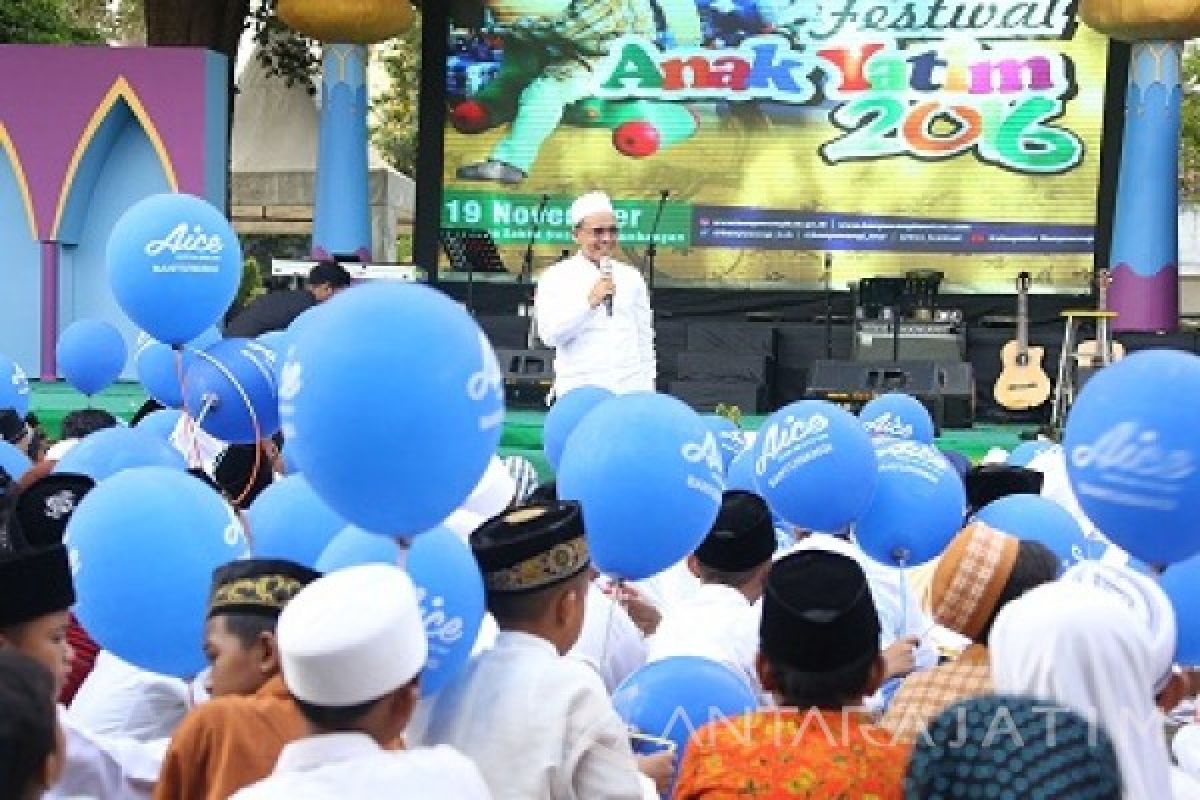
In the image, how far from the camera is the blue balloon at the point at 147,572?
9.71 feet

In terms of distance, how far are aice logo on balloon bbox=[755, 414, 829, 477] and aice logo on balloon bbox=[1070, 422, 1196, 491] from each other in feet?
3.54

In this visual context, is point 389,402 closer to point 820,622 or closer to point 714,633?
point 820,622

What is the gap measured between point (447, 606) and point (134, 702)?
774mm

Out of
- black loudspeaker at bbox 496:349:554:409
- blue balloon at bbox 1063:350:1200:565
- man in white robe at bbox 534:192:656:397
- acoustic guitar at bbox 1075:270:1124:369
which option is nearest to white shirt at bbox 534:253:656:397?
man in white robe at bbox 534:192:656:397

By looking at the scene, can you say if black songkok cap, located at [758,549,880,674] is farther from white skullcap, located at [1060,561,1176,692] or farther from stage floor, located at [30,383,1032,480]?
stage floor, located at [30,383,1032,480]

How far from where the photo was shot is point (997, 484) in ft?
16.6

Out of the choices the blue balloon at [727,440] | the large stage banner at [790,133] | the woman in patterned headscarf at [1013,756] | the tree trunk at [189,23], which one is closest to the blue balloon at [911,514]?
the blue balloon at [727,440]

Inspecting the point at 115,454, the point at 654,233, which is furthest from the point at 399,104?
the point at 115,454

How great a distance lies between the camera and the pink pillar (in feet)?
44.5

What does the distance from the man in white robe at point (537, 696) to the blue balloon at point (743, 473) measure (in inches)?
81.6

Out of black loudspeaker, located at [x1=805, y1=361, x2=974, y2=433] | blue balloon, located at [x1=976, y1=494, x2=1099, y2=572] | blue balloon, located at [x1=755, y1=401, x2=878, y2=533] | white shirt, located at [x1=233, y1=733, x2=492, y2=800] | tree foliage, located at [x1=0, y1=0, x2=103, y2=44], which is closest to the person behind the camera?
white shirt, located at [x1=233, y1=733, x2=492, y2=800]

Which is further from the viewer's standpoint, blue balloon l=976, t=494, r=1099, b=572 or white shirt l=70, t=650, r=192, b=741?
blue balloon l=976, t=494, r=1099, b=572

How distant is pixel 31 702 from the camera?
73.3 inches

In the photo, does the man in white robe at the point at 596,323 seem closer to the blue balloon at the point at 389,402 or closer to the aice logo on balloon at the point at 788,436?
the aice logo on balloon at the point at 788,436
